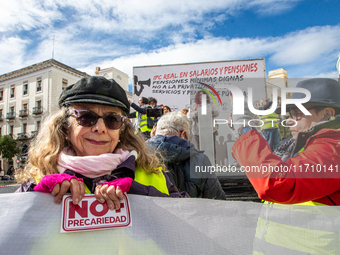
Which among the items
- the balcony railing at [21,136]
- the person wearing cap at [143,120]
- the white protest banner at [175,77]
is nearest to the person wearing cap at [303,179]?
the person wearing cap at [143,120]

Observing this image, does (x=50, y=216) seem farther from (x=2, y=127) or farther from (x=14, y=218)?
(x=2, y=127)

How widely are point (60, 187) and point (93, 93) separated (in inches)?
26.1

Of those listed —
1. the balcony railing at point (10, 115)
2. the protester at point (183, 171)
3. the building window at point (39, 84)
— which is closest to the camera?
the protester at point (183, 171)

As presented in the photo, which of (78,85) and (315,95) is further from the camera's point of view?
(78,85)

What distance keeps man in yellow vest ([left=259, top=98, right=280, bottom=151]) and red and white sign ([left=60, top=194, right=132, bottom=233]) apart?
807 mm

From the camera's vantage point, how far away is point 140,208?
1.14 metres

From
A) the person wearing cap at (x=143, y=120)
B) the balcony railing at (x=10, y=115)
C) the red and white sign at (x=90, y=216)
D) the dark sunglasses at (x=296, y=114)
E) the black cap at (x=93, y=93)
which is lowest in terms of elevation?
the red and white sign at (x=90, y=216)

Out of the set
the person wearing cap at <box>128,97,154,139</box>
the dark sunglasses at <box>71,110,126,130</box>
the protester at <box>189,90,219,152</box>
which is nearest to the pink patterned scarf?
the dark sunglasses at <box>71,110,126,130</box>

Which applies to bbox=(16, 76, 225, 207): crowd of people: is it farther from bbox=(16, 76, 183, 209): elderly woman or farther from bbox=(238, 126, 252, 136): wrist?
bbox=(238, 126, 252, 136): wrist

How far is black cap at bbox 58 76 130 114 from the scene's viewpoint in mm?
1503

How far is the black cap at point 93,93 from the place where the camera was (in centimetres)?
150

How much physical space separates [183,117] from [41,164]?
1.51 m

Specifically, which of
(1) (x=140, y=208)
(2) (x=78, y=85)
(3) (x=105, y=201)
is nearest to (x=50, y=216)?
(3) (x=105, y=201)

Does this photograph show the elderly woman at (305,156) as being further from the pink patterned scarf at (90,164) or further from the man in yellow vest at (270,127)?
the pink patterned scarf at (90,164)
